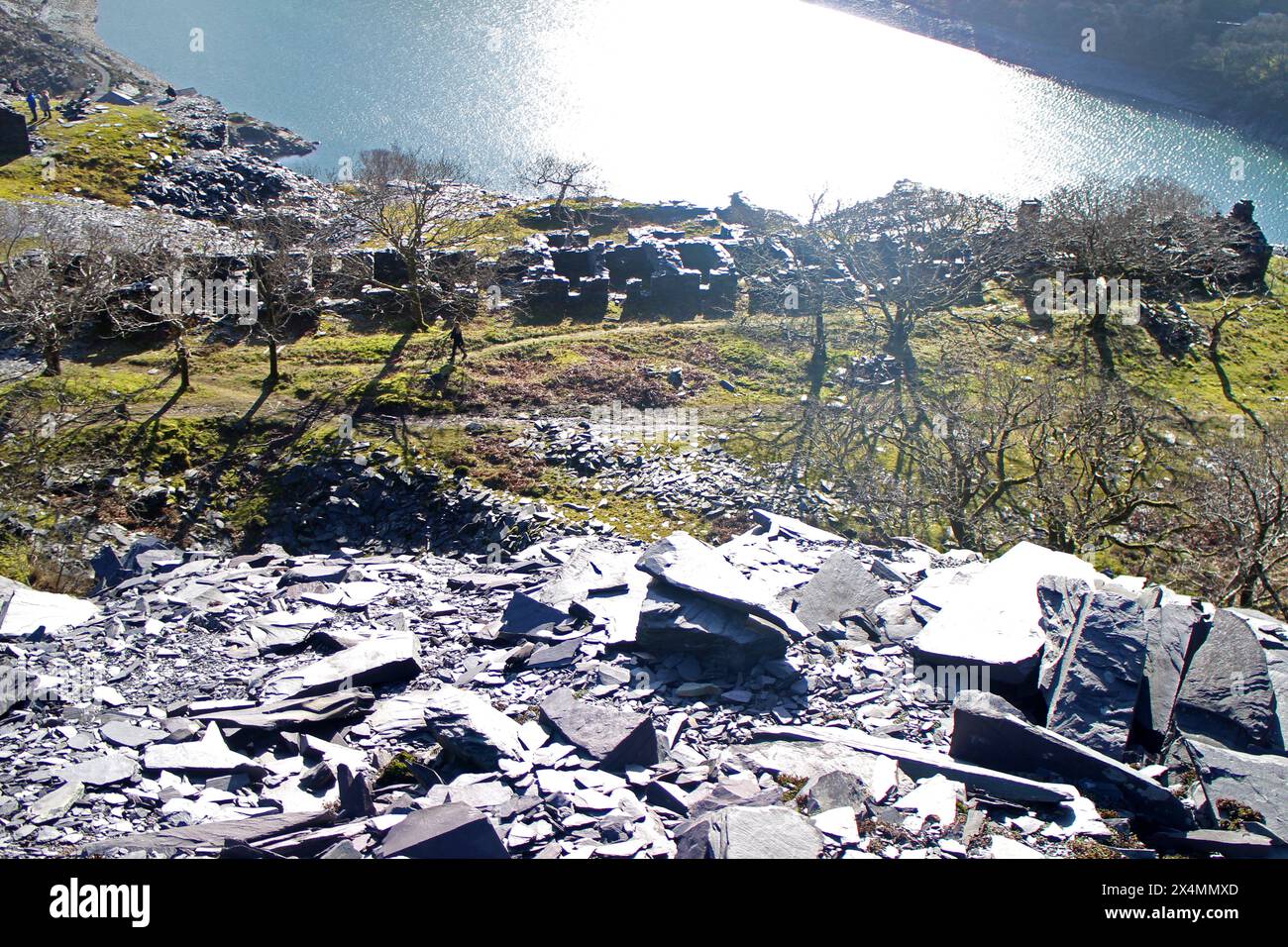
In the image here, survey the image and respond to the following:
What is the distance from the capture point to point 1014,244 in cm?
3831

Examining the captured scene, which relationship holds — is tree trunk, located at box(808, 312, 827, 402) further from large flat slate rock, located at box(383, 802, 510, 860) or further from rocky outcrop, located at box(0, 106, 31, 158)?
rocky outcrop, located at box(0, 106, 31, 158)

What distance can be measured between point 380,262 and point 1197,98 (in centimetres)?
8649

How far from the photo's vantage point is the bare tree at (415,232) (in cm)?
3341

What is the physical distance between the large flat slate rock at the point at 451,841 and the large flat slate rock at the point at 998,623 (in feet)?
21.8

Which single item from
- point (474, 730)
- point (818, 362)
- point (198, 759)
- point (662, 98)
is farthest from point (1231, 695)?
point (662, 98)


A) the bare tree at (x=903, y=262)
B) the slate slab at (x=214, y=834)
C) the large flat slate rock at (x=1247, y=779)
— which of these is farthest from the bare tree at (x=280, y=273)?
the large flat slate rock at (x=1247, y=779)

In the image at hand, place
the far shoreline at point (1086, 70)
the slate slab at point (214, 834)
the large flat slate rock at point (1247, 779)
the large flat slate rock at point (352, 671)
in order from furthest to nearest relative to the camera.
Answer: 1. the far shoreline at point (1086, 70)
2. the large flat slate rock at point (352, 671)
3. the large flat slate rock at point (1247, 779)
4. the slate slab at point (214, 834)

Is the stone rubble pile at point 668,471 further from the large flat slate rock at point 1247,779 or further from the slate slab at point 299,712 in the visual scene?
the large flat slate rock at point 1247,779

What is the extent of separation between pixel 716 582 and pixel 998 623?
155 inches

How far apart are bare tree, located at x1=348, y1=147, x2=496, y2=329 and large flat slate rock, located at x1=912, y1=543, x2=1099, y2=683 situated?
24197 mm

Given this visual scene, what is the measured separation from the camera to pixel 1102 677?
10398mm

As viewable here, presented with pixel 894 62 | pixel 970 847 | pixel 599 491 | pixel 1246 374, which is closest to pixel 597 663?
pixel 970 847

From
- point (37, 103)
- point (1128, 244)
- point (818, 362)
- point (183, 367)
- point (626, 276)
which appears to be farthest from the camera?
point (37, 103)

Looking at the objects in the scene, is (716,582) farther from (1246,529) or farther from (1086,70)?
(1086,70)
